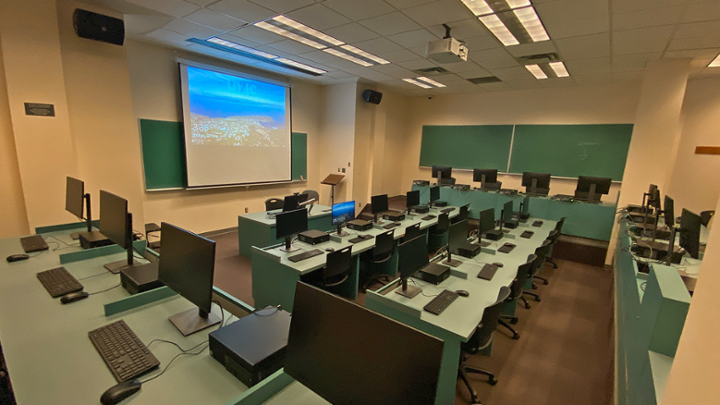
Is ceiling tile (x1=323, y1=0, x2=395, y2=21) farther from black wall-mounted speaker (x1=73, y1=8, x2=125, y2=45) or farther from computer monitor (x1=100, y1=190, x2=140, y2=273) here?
computer monitor (x1=100, y1=190, x2=140, y2=273)

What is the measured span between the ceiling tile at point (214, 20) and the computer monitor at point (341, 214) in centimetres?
261

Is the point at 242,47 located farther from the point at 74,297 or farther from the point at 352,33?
the point at 74,297

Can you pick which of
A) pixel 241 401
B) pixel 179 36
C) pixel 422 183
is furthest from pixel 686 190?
pixel 179 36

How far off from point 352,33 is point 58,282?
384 cm

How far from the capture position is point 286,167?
657 cm

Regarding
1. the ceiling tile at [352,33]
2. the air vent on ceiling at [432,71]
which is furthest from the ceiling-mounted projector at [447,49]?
the air vent on ceiling at [432,71]

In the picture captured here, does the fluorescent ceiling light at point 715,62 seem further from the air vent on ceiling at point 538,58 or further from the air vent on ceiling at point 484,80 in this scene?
the air vent on ceiling at point 484,80

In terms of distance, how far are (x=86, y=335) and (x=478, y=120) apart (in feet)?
26.9

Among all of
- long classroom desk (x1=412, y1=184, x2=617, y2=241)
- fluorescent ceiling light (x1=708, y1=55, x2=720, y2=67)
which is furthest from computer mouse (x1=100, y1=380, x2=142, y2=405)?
fluorescent ceiling light (x1=708, y1=55, x2=720, y2=67)

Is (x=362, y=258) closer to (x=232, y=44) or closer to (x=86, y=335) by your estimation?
(x=86, y=335)

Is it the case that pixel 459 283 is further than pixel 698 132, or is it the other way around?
pixel 698 132

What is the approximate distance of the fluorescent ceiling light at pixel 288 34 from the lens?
3672mm

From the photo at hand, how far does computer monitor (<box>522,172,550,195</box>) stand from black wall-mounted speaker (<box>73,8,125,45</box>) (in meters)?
6.56

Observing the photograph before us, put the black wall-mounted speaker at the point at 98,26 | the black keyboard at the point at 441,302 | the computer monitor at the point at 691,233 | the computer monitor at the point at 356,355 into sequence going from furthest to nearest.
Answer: the black wall-mounted speaker at the point at 98,26 → the computer monitor at the point at 691,233 → the black keyboard at the point at 441,302 → the computer monitor at the point at 356,355
